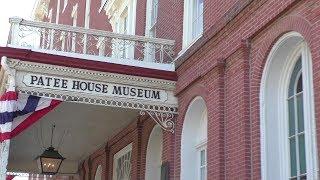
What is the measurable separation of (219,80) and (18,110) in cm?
406

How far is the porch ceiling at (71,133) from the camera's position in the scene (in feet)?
53.9

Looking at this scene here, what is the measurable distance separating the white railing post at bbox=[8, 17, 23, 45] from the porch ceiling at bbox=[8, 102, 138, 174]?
3.57 meters

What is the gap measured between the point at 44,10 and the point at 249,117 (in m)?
30.3

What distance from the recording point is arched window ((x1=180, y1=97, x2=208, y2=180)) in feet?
39.8

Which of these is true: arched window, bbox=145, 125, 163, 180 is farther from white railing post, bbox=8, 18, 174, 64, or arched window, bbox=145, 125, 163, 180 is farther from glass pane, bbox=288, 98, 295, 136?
glass pane, bbox=288, 98, 295, 136

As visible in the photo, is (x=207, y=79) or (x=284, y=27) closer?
(x=284, y=27)

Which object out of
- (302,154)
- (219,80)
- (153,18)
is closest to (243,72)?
(219,80)

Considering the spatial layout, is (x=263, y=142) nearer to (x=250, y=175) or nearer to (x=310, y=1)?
(x=250, y=175)

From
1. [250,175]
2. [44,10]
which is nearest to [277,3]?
[250,175]

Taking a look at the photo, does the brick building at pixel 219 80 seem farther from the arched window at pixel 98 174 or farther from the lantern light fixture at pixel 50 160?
the arched window at pixel 98 174

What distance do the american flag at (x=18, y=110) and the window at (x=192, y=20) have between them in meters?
3.14

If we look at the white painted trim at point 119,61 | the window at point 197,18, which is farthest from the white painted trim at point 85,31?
the window at point 197,18

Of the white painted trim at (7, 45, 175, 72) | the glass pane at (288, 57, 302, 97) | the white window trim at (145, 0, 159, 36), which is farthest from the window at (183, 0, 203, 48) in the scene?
the glass pane at (288, 57, 302, 97)

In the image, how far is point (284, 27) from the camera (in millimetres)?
8672
